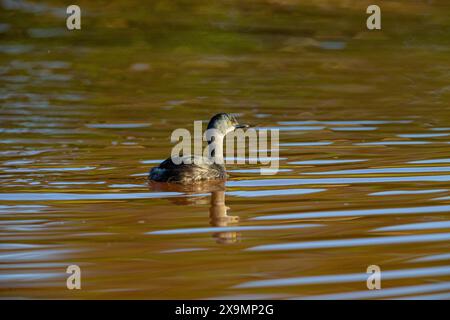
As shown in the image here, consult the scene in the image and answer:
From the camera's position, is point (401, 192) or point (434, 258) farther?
point (401, 192)

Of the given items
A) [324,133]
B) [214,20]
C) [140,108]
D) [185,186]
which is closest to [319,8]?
[214,20]

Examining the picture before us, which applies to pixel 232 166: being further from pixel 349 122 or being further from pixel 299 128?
pixel 349 122

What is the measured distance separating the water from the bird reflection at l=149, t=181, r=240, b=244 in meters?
0.03

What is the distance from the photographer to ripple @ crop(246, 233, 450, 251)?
28.8 ft

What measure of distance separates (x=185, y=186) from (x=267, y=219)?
88.0 inches

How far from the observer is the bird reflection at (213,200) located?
9.25 m

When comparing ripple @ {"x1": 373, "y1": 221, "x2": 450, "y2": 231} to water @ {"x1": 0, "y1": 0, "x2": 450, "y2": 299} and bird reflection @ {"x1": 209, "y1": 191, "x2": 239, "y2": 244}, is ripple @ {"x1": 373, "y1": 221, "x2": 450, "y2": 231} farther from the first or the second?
bird reflection @ {"x1": 209, "y1": 191, "x2": 239, "y2": 244}

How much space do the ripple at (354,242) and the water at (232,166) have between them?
0.08ft

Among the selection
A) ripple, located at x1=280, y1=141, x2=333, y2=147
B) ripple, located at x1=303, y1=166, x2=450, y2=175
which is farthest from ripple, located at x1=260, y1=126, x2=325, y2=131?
ripple, located at x1=303, y1=166, x2=450, y2=175

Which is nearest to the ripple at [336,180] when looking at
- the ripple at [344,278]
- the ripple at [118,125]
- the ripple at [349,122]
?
the ripple at [344,278]

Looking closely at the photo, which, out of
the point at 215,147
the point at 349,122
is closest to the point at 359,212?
the point at 215,147

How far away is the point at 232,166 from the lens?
13.4 meters

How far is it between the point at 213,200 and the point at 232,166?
2438 millimetres
